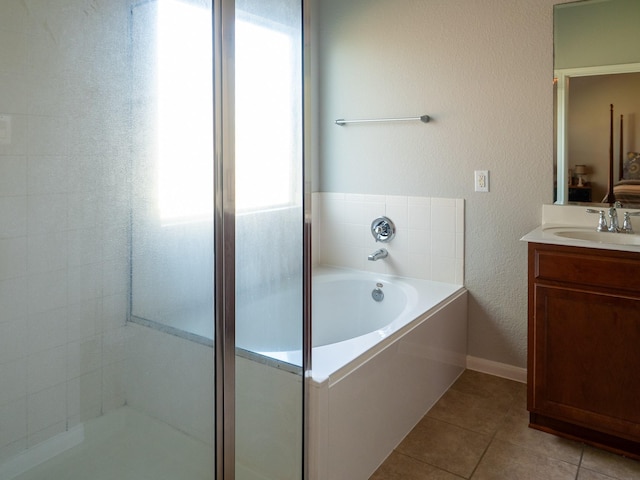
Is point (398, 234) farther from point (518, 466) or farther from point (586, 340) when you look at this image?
point (518, 466)

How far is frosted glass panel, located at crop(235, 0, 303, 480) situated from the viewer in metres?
1.42

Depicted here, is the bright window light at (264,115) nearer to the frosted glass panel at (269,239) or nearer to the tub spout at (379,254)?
the frosted glass panel at (269,239)

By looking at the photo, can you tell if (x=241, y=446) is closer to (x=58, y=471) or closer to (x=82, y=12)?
(x=58, y=471)

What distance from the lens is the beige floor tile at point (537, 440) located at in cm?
212

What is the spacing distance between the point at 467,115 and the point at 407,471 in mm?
1811

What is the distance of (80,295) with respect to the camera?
42.0 inches

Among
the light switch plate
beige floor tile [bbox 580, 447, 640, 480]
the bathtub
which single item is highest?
the light switch plate

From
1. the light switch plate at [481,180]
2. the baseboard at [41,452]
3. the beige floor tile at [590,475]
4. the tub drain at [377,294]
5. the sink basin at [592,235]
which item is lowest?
the beige floor tile at [590,475]

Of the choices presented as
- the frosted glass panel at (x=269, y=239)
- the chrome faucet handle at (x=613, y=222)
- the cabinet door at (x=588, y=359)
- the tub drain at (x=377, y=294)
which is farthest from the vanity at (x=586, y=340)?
the frosted glass panel at (x=269, y=239)

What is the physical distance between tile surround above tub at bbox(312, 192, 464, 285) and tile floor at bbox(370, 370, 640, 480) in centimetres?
76

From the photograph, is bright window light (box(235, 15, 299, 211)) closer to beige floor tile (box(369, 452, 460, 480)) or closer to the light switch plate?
beige floor tile (box(369, 452, 460, 480))

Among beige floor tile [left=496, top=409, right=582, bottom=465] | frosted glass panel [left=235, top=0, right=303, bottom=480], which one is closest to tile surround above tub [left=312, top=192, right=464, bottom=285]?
beige floor tile [left=496, top=409, right=582, bottom=465]

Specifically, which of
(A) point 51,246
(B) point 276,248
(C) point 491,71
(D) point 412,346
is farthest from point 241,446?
(C) point 491,71

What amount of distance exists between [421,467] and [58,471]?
143 cm
